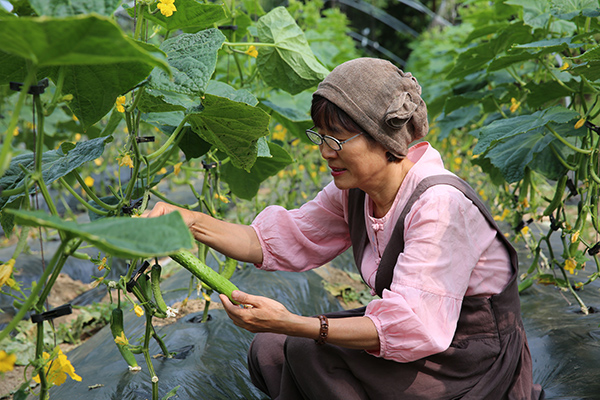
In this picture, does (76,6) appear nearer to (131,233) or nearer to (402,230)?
(131,233)

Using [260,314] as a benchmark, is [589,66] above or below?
above

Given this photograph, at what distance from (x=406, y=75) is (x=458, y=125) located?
5.11ft

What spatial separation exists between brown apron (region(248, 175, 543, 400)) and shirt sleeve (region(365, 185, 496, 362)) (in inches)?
2.7

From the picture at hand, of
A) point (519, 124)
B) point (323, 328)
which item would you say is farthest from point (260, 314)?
point (519, 124)

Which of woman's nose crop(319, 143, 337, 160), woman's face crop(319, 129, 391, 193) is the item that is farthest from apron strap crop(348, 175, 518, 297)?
woman's nose crop(319, 143, 337, 160)

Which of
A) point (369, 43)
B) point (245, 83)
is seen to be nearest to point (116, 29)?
point (245, 83)

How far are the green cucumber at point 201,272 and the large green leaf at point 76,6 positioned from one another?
563 mm

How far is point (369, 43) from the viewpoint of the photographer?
13.7 m

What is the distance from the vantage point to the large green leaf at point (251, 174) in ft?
6.00

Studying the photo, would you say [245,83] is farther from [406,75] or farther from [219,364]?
[219,364]

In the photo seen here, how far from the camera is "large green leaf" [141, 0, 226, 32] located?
1175 mm

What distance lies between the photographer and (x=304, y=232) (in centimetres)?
168

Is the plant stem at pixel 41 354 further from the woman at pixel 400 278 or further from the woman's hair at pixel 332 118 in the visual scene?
the woman's hair at pixel 332 118

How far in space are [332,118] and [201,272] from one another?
1.59 ft
